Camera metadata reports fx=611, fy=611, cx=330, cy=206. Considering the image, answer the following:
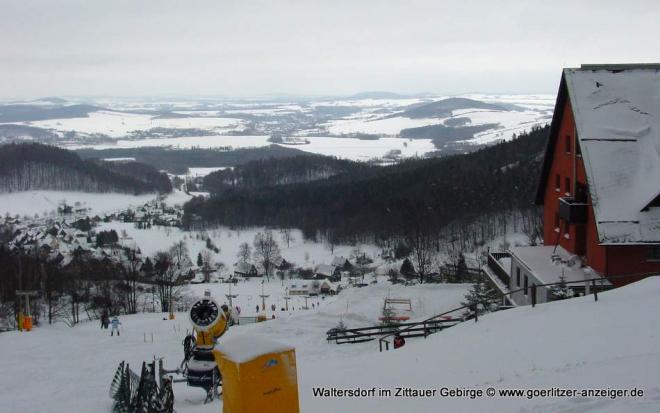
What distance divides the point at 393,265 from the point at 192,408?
7460 cm

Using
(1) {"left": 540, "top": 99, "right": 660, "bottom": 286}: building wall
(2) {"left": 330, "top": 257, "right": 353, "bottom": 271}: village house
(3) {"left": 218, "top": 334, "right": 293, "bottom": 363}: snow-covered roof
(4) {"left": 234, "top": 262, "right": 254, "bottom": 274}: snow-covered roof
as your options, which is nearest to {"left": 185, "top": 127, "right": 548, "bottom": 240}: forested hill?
(2) {"left": 330, "top": 257, "right": 353, "bottom": 271}: village house

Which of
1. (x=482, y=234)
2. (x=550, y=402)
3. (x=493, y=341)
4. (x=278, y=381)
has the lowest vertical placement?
(x=482, y=234)

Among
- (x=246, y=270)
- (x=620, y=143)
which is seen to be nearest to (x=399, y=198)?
(x=246, y=270)

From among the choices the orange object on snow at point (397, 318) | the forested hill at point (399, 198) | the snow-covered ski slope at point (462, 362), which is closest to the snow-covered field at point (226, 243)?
the forested hill at point (399, 198)

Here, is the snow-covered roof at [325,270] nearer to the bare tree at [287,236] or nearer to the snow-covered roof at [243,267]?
the snow-covered roof at [243,267]

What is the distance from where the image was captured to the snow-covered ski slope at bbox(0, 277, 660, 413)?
30.9ft

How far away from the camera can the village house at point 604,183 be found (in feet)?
71.5

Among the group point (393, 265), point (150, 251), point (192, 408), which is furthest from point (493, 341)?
point (150, 251)

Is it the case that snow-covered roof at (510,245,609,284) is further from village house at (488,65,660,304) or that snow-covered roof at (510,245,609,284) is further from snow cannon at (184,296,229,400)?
snow cannon at (184,296,229,400)

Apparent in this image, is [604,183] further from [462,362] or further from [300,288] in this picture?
[300,288]

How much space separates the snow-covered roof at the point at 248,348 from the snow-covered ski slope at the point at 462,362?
3649mm

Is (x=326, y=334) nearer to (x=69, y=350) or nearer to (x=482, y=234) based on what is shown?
(x=69, y=350)

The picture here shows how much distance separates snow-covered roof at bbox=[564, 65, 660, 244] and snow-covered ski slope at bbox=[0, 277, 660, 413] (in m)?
5.77

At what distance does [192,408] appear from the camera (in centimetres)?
1402
